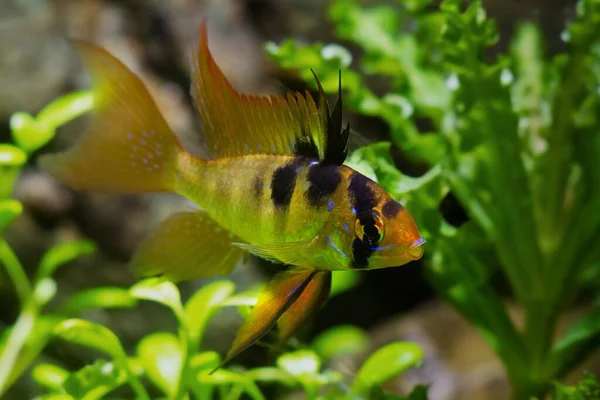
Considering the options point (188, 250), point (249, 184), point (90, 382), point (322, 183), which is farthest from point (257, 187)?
point (90, 382)

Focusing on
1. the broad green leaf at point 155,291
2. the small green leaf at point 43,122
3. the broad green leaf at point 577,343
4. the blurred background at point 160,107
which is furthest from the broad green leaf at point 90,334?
the broad green leaf at point 577,343

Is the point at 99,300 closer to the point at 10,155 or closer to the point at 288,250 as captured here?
the point at 10,155

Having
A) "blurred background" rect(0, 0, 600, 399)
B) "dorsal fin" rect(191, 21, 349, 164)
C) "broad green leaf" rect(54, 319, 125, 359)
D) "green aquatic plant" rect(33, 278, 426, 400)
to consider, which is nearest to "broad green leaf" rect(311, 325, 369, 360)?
"green aquatic plant" rect(33, 278, 426, 400)

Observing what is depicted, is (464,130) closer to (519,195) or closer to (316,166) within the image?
(519,195)

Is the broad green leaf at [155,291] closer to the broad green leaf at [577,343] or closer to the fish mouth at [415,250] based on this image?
the fish mouth at [415,250]

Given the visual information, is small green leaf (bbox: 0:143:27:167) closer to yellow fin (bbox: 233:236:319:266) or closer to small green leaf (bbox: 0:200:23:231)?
small green leaf (bbox: 0:200:23:231)
